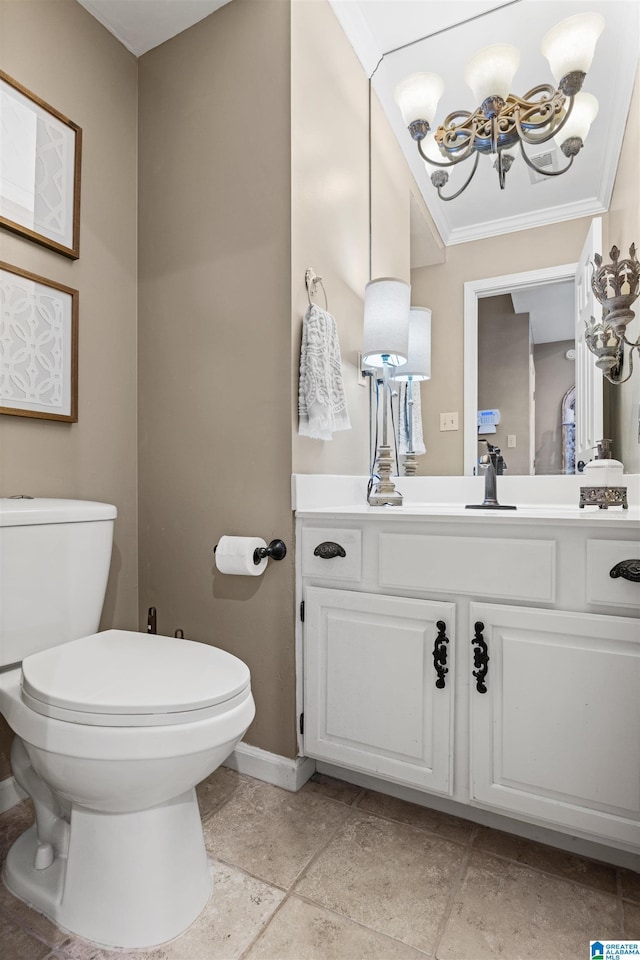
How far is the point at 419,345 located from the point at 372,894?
1.52 meters

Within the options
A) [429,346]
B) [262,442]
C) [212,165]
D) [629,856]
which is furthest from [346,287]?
[629,856]

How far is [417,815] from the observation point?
4.37 ft

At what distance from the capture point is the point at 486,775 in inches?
45.7

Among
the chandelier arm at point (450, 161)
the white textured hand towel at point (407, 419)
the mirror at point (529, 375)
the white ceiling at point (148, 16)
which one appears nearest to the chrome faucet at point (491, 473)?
the mirror at point (529, 375)

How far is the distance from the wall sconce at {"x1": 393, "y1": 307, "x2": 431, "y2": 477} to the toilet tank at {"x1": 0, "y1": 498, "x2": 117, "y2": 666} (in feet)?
3.27

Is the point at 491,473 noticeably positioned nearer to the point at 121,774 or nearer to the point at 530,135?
the point at 530,135

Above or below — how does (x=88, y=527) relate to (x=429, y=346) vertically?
below

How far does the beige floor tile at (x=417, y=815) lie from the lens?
1.27m

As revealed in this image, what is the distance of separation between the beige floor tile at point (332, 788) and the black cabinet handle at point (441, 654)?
0.47m

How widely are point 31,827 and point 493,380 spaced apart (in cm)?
173

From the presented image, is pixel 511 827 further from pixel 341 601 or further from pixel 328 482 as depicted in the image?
pixel 328 482

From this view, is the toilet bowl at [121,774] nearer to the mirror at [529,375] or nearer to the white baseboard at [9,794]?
the white baseboard at [9,794]

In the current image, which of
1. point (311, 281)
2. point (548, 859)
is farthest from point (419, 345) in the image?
point (548, 859)

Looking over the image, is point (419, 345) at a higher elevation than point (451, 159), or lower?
lower
